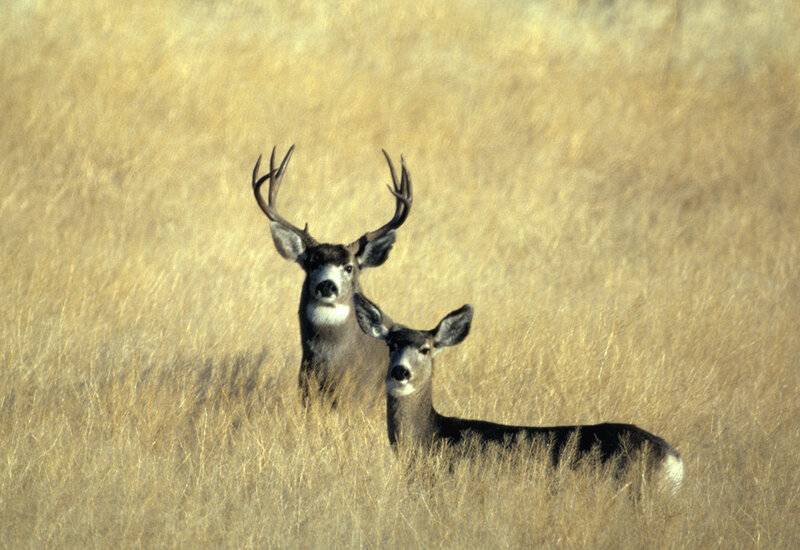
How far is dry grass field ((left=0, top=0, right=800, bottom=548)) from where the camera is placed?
5770 millimetres

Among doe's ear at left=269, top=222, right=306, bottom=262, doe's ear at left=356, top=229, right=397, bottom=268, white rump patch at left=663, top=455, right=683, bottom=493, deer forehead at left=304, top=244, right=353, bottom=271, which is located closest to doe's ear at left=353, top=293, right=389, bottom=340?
deer forehead at left=304, top=244, right=353, bottom=271

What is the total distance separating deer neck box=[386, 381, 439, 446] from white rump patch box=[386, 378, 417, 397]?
6 cm

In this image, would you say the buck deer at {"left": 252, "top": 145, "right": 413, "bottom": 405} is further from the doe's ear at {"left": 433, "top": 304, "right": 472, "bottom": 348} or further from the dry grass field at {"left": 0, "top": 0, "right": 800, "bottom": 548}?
the doe's ear at {"left": 433, "top": 304, "right": 472, "bottom": 348}

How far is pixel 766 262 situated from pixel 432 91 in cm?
481

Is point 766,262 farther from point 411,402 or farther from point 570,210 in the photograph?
point 411,402

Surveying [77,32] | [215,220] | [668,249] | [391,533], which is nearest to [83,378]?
[391,533]

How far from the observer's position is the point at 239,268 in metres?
10.8

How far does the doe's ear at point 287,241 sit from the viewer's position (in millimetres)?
7500

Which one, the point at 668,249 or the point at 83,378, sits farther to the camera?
the point at 668,249

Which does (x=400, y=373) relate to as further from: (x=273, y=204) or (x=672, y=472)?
(x=273, y=204)

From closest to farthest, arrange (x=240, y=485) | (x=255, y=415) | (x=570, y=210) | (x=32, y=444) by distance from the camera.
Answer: (x=240, y=485) < (x=32, y=444) < (x=255, y=415) < (x=570, y=210)

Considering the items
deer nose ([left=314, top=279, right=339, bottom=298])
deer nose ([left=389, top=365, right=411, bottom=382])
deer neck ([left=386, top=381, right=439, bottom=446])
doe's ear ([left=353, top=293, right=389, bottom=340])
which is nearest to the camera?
deer nose ([left=389, top=365, right=411, bottom=382])

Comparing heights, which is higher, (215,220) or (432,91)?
(432,91)

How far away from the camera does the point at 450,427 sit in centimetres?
629
